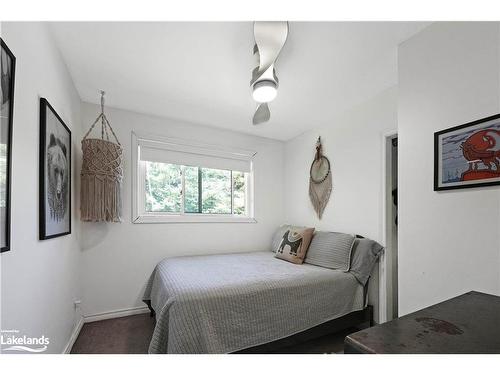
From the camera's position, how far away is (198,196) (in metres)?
3.24

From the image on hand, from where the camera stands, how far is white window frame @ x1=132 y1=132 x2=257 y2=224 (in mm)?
2768

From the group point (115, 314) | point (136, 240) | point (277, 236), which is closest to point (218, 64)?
point (136, 240)

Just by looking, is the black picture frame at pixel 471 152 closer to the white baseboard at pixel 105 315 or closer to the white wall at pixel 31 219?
the white wall at pixel 31 219

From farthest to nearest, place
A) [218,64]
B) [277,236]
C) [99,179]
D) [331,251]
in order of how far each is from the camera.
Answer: [277,236]
[331,251]
[99,179]
[218,64]

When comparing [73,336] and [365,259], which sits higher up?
[365,259]

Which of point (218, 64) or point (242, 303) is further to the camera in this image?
point (218, 64)

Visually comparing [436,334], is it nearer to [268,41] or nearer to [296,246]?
[268,41]

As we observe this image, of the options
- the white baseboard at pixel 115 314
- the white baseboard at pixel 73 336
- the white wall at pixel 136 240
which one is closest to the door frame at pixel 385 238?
the white wall at pixel 136 240

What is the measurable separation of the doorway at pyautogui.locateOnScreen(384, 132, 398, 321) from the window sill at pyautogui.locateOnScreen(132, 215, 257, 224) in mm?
1774

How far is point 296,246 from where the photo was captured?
2.73 m

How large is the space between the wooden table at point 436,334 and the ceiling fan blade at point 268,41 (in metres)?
1.49

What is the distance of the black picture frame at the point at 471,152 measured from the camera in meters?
1.17

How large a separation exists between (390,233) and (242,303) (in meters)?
1.61

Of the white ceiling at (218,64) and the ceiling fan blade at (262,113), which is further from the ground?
the white ceiling at (218,64)
